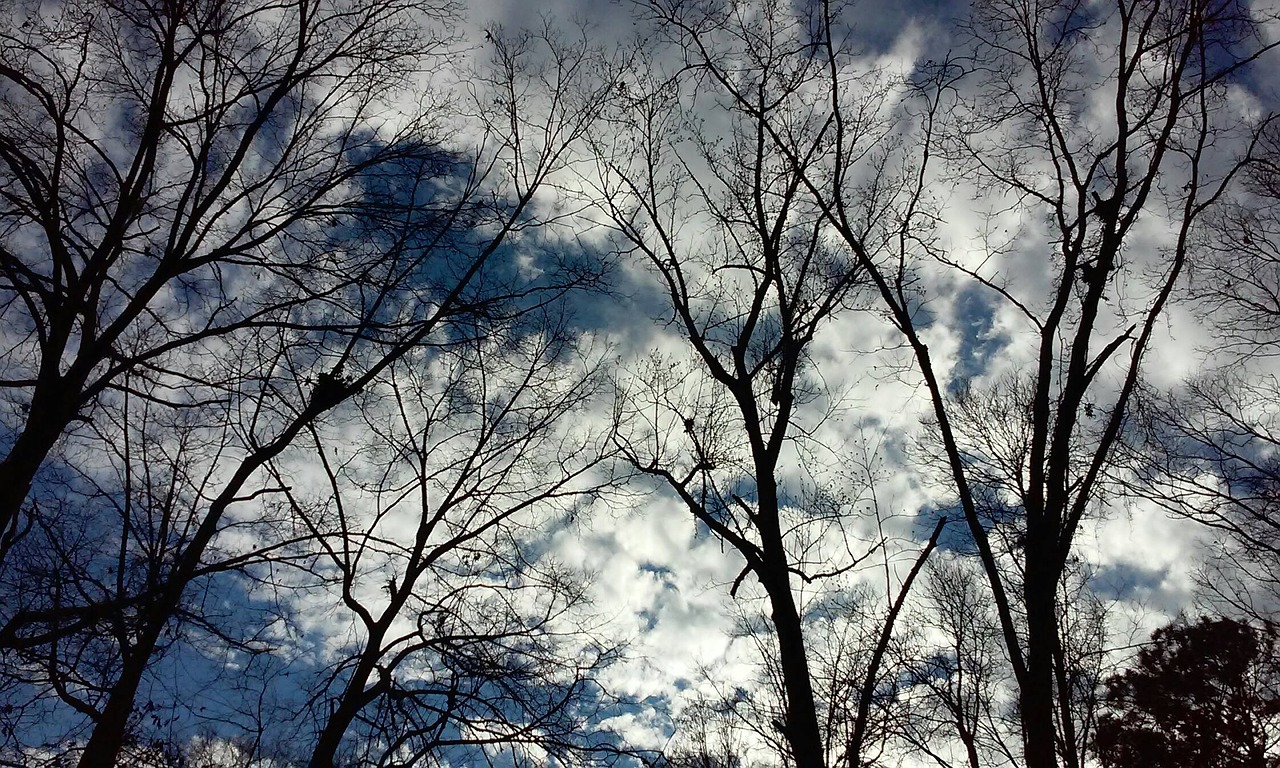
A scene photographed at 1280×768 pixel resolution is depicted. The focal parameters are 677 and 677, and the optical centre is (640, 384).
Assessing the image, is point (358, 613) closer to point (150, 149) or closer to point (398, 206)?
point (398, 206)

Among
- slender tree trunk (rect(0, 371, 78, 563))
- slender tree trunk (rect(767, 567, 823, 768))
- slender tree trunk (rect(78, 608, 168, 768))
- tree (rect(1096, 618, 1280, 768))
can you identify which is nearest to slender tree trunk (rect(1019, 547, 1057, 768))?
slender tree trunk (rect(767, 567, 823, 768))

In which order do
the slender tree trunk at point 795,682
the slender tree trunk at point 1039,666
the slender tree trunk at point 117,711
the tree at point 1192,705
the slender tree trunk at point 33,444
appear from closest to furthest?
the slender tree trunk at point 1039,666 < the slender tree trunk at point 33,444 < the slender tree trunk at point 795,682 < the slender tree trunk at point 117,711 < the tree at point 1192,705

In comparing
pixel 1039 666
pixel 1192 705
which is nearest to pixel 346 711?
pixel 1039 666

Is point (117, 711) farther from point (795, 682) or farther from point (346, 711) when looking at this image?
point (795, 682)

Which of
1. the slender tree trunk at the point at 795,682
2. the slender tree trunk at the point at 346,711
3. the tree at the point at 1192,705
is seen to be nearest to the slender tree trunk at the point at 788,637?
the slender tree trunk at the point at 795,682

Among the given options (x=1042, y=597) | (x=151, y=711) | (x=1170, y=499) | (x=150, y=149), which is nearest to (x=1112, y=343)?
(x=1042, y=597)

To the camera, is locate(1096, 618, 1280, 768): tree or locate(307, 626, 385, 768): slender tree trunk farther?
locate(1096, 618, 1280, 768): tree

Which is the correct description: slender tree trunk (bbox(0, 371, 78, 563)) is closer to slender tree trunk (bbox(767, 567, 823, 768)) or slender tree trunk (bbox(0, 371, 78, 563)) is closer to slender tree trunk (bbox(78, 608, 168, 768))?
slender tree trunk (bbox(78, 608, 168, 768))

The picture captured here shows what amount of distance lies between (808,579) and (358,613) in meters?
4.86

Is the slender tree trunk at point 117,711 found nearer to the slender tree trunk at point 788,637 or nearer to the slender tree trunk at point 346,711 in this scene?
the slender tree trunk at point 346,711

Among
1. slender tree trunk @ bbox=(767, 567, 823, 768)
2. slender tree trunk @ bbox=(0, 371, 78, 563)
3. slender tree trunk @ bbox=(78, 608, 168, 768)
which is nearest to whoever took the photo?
slender tree trunk @ bbox=(0, 371, 78, 563)

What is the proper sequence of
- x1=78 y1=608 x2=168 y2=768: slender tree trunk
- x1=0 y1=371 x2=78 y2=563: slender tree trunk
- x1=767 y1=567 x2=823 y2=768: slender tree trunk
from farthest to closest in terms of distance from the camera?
1. x1=78 y1=608 x2=168 y2=768: slender tree trunk
2. x1=767 y1=567 x2=823 y2=768: slender tree trunk
3. x1=0 y1=371 x2=78 y2=563: slender tree trunk

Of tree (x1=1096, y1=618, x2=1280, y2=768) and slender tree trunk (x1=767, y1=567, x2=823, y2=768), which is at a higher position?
tree (x1=1096, y1=618, x2=1280, y2=768)

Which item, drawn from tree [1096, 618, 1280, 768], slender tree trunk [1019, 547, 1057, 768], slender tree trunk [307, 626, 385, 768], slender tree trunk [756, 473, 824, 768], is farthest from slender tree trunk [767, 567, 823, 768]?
tree [1096, 618, 1280, 768]
